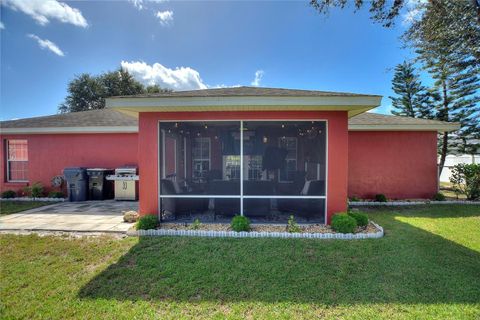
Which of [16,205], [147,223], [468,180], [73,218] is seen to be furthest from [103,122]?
[468,180]

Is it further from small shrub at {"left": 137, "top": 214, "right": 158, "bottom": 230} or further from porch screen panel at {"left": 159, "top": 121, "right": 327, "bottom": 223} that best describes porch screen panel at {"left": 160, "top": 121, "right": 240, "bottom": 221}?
small shrub at {"left": 137, "top": 214, "right": 158, "bottom": 230}

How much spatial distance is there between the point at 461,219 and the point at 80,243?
9.05 m

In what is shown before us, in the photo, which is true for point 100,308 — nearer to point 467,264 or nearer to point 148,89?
point 467,264

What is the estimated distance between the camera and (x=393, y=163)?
8.16 m

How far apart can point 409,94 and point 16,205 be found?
2363cm

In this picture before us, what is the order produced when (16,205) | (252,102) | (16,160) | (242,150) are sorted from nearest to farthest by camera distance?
(252,102) → (242,150) → (16,205) → (16,160)

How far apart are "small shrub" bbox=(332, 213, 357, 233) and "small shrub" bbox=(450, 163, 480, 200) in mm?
6593

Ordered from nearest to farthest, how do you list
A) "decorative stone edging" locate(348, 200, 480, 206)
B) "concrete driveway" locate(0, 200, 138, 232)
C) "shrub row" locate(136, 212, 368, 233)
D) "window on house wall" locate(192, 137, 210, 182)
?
"shrub row" locate(136, 212, 368, 233), "concrete driveway" locate(0, 200, 138, 232), "decorative stone edging" locate(348, 200, 480, 206), "window on house wall" locate(192, 137, 210, 182)

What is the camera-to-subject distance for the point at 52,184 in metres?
8.44

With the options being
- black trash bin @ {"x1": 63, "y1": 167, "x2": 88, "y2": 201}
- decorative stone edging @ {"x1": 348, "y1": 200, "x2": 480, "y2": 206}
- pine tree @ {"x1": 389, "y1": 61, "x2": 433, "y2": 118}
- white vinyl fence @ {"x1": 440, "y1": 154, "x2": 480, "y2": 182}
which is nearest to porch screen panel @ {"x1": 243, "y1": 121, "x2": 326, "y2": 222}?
decorative stone edging @ {"x1": 348, "y1": 200, "x2": 480, "y2": 206}

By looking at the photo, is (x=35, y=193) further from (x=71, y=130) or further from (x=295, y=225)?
(x=295, y=225)

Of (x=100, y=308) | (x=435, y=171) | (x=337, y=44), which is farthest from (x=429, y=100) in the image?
(x=100, y=308)

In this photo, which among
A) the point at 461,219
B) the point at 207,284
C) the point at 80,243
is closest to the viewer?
the point at 207,284

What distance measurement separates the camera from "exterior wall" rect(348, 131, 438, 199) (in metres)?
8.16
